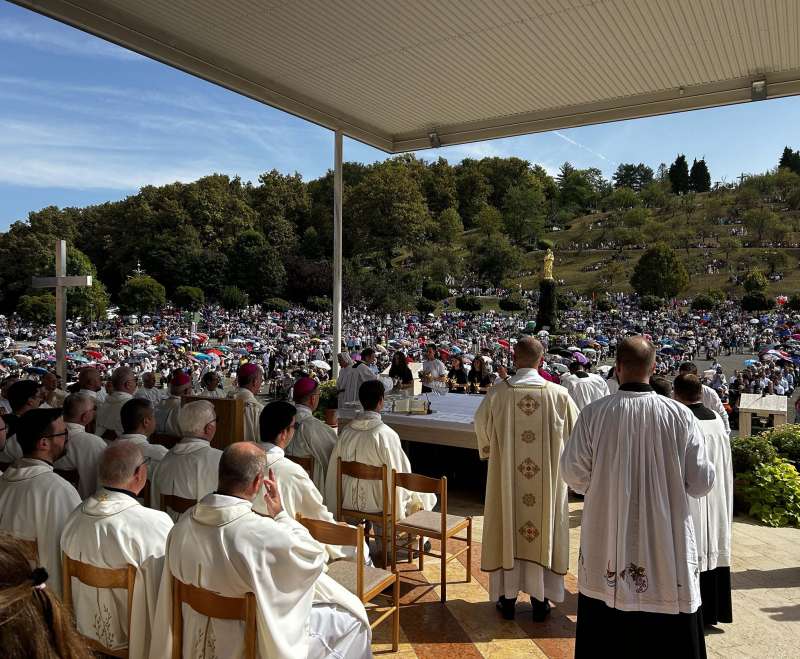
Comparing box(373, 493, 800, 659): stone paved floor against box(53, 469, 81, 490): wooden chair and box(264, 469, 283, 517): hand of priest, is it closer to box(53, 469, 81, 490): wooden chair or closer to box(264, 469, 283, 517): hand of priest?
box(264, 469, 283, 517): hand of priest

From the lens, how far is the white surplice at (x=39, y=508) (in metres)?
2.83

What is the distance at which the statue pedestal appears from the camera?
3028 cm

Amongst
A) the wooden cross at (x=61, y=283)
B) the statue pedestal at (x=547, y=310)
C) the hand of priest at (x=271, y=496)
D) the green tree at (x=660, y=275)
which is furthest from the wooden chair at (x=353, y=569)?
the green tree at (x=660, y=275)

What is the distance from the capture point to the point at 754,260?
4259 cm

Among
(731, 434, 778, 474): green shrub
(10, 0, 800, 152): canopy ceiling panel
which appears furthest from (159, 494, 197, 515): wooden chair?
(731, 434, 778, 474): green shrub

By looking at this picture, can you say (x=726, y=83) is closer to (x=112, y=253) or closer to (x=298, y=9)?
(x=298, y=9)

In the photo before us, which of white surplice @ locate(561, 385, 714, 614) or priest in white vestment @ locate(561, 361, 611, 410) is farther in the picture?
priest in white vestment @ locate(561, 361, 611, 410)

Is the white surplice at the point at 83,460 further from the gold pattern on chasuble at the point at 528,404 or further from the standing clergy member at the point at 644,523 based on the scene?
the standing clergy member at the point at 644,523

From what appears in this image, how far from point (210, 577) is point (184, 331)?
24980 millimetres

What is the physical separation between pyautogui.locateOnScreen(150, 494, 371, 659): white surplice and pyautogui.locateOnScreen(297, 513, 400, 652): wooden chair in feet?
1.84

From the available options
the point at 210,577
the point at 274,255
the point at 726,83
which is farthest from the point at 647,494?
the point at 274,255

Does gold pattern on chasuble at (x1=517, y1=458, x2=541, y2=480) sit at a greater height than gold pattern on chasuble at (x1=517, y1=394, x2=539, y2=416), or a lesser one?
lesser

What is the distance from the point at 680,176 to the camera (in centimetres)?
6962

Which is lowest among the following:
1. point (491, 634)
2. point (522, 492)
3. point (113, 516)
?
point (491, 634)
